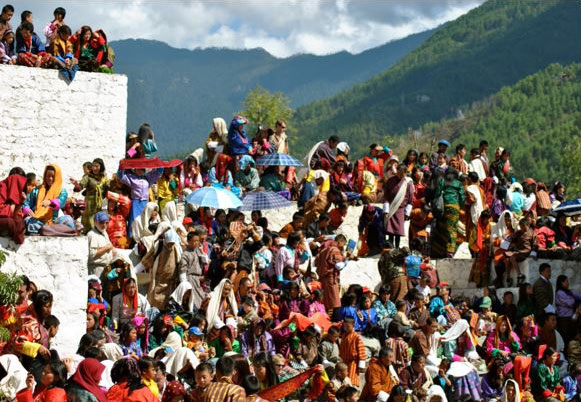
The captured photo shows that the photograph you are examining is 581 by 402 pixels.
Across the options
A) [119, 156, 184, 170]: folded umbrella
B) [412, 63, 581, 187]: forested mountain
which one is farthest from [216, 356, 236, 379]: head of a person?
[412, 63, 581, 187]: forested mountain

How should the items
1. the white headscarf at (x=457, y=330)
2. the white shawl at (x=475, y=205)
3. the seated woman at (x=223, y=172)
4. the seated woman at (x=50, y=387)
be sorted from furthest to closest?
the seated woman at (x=223, y=172)
the white shawl at (x=475, y=205)
the white headscarf at (x=457, y=330)
the seated woman at (x=50, y=387)

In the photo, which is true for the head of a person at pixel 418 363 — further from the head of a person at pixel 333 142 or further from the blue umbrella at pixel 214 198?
the head of a person at pixel 333 142

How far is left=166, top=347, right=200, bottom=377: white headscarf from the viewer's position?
12.6m

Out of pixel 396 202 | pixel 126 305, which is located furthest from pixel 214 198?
pixel 126 305

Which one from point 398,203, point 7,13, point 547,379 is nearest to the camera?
point 547,379

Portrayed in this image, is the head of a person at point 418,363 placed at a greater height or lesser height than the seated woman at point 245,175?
lesser

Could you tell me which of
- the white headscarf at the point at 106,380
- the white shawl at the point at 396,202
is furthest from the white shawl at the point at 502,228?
the white headscarf at the point at 106,380

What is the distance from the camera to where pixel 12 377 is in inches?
438

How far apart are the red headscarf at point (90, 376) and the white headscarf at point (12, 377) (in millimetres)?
1356

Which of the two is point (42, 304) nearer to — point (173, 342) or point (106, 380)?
point (106, 380)

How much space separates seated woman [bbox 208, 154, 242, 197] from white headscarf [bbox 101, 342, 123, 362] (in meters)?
7.00

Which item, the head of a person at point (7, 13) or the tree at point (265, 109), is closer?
the head of a person at point (7, 13)

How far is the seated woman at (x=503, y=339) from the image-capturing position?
15.8 metres

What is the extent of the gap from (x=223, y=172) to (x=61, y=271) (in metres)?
6.16
